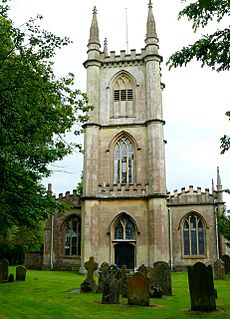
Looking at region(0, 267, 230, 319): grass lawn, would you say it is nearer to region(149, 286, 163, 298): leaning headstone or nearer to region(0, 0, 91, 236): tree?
region(149, 286, 163, 298): leaning headstone

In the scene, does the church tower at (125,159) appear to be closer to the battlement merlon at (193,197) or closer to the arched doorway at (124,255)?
the arched doorway at (124,255)

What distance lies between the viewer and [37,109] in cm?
968

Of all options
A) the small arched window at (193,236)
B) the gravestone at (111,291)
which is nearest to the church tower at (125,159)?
the small arched window at (193,236)

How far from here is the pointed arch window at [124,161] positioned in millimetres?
26984

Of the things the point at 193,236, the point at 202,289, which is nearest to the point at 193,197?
the point at 193,236

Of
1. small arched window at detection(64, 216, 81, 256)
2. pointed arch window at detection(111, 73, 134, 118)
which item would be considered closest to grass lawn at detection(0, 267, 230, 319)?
small arched window at detection(64, 216, 81, 256)

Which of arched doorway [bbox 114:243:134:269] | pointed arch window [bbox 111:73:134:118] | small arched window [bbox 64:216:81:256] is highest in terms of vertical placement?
pointed arch window [bbox 111:73:134:118]

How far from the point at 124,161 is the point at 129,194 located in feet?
9.75

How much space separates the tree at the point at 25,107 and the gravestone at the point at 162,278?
4.93m

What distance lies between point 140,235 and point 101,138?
304 inches

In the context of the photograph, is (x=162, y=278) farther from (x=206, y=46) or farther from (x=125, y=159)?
(x=125, y=159)

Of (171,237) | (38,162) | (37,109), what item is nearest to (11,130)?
(37,109)

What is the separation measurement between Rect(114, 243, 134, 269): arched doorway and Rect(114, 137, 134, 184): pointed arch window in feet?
14.7

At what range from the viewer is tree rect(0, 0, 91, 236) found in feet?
30.2
